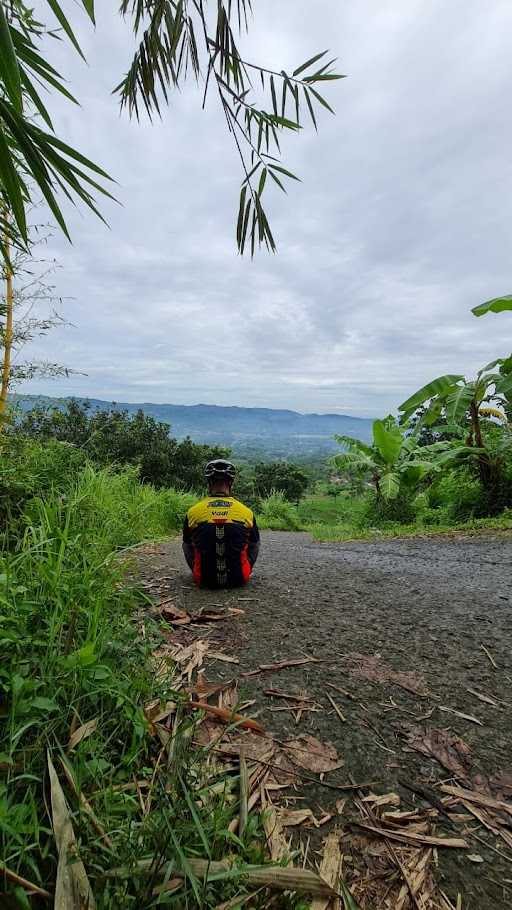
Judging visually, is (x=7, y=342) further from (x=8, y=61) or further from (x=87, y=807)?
(x=87, y=807)

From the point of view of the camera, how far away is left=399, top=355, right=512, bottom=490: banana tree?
754 cm

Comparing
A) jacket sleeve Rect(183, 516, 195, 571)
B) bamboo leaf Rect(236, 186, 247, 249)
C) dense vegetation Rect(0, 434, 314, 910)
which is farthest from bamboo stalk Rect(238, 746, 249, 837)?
bamboo leaf Rect(236, 186, 247, 249)

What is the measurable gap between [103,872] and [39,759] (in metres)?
0.35

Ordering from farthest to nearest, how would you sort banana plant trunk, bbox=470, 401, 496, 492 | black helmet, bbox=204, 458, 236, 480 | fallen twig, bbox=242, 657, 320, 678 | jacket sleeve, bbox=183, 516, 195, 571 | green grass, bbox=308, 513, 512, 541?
banana plant trunk, bbox=470, 401, 496, 492 → green grass, bbox=308, 513, 512, 541 → black helmet, bbox=204, 458, 236, 480 → jacket sleeve, bbox=183, 516, 195, 571 → fallen twig, bbox=242, 657, 320, 678

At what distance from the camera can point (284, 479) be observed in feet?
90.1

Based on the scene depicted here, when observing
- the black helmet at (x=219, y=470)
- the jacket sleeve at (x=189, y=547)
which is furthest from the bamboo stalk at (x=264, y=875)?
the black helmet at (x=219, y=470)

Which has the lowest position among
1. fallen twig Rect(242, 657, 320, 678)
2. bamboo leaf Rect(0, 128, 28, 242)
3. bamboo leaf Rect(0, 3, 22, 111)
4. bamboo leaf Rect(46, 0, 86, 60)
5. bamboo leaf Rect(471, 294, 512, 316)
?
fallen twig Rect(242, 657, 320, 678)

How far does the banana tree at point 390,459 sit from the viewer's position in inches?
359

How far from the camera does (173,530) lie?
8.34 meters

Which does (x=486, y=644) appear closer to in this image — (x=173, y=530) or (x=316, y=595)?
(x=316, y=595)

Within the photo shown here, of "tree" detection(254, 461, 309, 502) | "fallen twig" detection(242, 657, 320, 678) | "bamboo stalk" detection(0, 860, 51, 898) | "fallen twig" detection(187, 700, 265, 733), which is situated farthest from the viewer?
"tree" detection(254, 461, 309, 502)

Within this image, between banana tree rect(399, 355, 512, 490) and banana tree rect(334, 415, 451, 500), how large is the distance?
1.02 m

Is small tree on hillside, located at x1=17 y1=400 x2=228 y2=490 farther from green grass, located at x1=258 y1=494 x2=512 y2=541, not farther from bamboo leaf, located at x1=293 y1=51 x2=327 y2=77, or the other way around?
bamboo leaf, located at x1=293 y1=51 x2=327 y2=77

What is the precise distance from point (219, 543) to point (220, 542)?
0.01m
